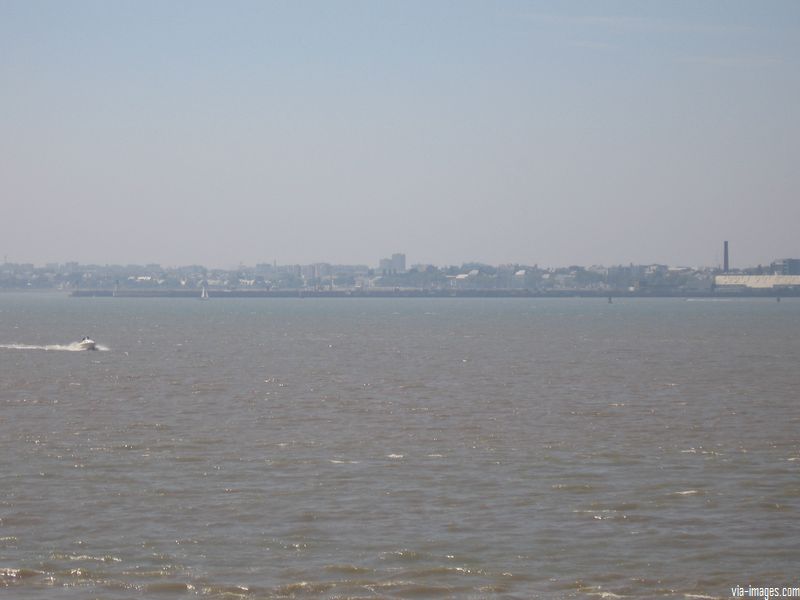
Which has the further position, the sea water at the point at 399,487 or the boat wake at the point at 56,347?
the boat wake at the point at 56,347

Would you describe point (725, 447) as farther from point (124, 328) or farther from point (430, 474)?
point (124, 328)

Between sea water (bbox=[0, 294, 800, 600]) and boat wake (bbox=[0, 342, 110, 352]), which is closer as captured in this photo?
sea water (bbox=[0, 294, 800, 600])

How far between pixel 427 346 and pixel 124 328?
202ft

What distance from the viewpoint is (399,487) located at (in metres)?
30.4

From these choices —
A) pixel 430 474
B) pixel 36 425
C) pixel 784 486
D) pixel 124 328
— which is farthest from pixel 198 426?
pixel 124 328

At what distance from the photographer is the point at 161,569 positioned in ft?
73.7

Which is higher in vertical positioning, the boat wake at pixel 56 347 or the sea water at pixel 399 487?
the sea water at pixel 399 487

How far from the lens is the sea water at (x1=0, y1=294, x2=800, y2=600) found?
22.2 m

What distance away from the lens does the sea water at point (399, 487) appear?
2219 centimetres

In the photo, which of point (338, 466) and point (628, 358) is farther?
point (628, 358)

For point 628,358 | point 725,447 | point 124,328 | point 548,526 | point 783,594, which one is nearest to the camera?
point 783,594

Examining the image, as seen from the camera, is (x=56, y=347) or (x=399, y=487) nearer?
(x=399, y=487)

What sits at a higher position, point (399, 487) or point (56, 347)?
point (399, 487)

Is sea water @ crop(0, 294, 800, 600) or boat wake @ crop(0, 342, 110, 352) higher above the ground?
sea water @ crop(0, 294, 800, 600)
